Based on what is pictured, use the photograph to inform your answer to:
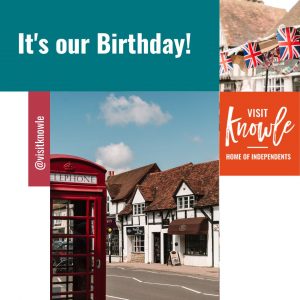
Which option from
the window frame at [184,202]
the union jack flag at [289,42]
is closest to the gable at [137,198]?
the window frame at [184,202]

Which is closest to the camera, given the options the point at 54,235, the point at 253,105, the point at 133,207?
the point at 54,235

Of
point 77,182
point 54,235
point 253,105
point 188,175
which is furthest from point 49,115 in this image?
point 253,105

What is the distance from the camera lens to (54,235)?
4.50m

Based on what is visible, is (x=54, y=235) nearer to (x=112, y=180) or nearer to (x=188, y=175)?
(x=112, y=180)

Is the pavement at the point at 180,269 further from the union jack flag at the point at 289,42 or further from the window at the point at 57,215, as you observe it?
the union jack flag at the point at 289,42

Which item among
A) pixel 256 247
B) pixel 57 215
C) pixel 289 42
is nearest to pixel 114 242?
pixel 57 215

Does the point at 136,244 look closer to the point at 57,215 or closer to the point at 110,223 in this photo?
the point at 110,223

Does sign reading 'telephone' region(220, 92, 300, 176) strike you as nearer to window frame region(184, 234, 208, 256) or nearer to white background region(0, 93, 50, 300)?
window frame region(184, 234, 208, 256)

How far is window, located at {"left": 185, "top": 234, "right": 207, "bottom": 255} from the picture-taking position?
16.0 ft

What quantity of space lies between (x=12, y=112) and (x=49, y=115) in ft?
0.97

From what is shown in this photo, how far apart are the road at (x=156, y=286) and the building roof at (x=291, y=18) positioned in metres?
2.30

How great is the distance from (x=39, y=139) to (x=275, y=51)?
7.30ft

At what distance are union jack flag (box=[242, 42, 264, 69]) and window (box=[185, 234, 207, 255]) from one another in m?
1.58

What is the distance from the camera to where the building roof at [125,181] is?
4965 millimetres
